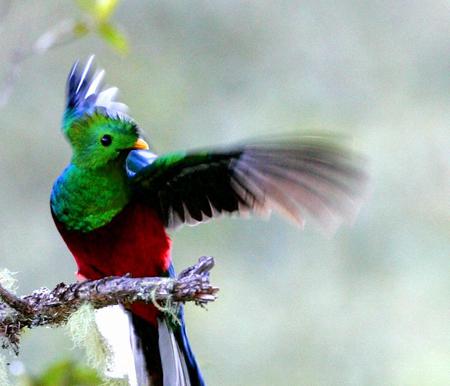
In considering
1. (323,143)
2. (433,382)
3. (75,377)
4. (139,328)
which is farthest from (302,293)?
(75,377)

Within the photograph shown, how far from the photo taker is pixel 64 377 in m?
1.83

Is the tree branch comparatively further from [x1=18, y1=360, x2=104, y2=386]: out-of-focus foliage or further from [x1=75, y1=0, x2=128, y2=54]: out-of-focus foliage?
[x1=75, y1=0, x2=128, y2=54]: out-of-focus foliage

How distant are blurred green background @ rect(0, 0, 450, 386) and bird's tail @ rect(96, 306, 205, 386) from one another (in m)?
3.43

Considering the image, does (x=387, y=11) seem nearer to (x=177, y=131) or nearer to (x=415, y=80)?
(x=415, y=80)

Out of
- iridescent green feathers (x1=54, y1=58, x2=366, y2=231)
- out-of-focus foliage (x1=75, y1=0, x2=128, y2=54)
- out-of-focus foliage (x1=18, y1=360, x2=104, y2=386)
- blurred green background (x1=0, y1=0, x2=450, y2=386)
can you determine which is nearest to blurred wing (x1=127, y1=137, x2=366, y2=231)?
iridescent green feathers (x1=54, y1=58, x2=366, y2=231)

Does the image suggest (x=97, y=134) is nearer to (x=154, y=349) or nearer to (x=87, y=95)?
(x=87, y=95)

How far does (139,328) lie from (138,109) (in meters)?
4.24

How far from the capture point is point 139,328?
116 inches

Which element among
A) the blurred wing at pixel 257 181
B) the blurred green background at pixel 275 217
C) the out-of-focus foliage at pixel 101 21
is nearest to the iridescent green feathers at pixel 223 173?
the blurred wing at pixel 257 181

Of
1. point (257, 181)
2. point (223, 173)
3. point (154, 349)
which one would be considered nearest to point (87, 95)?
point (223, 173)

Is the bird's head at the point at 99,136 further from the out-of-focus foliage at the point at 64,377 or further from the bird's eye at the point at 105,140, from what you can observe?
the out-of-focus foliage at the point at 64,377

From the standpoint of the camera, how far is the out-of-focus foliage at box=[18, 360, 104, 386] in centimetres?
183

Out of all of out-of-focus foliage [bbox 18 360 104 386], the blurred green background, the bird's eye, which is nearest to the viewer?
out-of-focus foliage [bbox 18 360 104 386]

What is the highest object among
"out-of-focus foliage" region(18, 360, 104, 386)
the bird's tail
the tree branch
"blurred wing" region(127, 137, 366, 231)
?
"blurred wing" region(127, 137, 366, 231)
